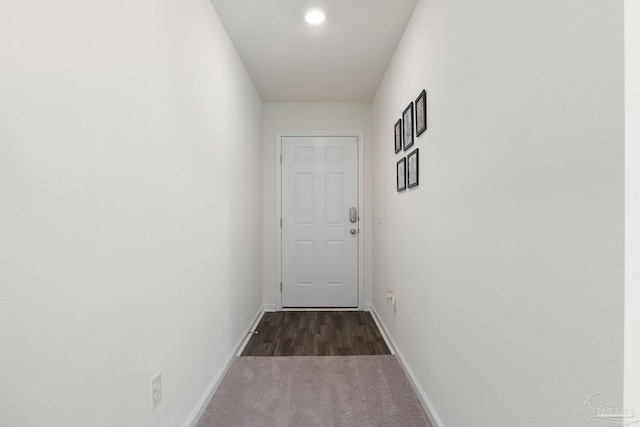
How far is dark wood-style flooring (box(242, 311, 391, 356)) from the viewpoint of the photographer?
2705 mm

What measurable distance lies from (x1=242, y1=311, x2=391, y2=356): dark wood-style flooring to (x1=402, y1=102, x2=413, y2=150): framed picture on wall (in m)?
1.61

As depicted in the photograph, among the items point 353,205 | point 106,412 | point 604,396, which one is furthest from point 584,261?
point 353,205

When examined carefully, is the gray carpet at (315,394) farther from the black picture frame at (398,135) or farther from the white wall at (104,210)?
the black picture frame at (398,135)

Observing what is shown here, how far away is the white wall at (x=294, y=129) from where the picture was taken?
3936 millimetres

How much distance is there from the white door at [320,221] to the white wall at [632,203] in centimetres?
329

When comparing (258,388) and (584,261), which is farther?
(258,388)

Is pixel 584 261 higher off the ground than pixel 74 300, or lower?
higher

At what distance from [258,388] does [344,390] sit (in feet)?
1.74

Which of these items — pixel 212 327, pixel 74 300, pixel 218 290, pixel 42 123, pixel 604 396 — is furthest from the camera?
pixel 218 290

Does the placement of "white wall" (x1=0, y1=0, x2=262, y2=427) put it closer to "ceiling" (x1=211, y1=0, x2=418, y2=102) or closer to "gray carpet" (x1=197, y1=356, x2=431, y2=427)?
"gray carpet" (x1=197, y1=356, x2=431, y2=427)

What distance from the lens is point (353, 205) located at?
3.95 metres

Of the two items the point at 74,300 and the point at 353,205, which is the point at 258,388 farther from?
the point at 353,205

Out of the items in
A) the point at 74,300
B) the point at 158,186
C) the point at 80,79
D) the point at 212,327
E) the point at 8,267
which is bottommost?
the point at 212,327

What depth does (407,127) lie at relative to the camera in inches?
91.5
